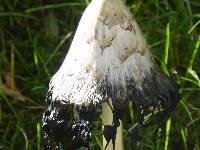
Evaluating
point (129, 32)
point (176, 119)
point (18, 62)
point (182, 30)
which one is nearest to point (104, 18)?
point (129, 32)

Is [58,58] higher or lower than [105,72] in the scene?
A: higher

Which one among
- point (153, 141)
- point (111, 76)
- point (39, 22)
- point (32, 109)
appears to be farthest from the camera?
point (39, 22)

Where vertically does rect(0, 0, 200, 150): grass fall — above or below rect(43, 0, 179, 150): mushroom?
above

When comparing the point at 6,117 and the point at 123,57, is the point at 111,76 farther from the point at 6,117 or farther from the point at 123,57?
the point at 6,117

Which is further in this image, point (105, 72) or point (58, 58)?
point (58, 58)

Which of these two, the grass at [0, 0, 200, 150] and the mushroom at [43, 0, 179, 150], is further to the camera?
the grass at [0, 0, 200, 150]
